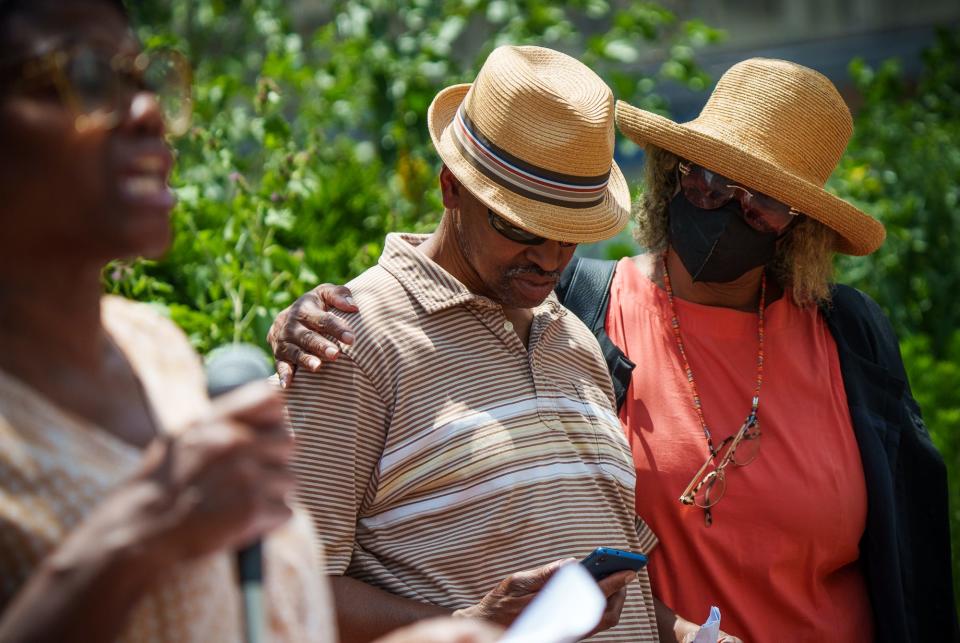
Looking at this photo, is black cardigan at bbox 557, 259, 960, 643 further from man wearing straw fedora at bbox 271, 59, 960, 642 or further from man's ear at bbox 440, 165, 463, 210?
man's ear at bbox 440, 165, 463, 210

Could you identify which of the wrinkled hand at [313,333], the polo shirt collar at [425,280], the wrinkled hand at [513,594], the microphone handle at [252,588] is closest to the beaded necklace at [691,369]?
the polo shirt collar at [425,280]

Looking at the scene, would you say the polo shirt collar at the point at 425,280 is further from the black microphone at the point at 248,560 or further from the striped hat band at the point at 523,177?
the black microphone at the point at 248,560

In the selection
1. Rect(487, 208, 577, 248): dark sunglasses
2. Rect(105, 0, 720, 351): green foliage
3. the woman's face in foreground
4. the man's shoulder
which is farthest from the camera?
Rect(105, 0, 720, 351): green foliage

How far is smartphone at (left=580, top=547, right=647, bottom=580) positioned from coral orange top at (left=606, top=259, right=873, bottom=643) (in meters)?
0.60

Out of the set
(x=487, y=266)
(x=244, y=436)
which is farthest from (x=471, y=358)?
(x=244, y=436)

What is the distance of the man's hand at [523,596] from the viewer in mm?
2297

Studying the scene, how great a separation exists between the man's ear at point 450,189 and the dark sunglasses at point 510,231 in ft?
0.36

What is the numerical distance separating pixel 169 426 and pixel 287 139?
292 cm

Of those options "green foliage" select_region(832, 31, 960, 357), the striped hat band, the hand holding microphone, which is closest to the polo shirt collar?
the striped hat band

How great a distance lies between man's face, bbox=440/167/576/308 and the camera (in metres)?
2.62

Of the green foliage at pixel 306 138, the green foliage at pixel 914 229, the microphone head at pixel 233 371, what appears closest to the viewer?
the microphone head at pixel 233 371

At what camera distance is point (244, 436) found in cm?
118

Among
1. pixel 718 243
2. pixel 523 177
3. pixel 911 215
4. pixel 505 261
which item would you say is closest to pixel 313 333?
pixel 505 261

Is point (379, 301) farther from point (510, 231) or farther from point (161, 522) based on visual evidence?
point (161, 522)
